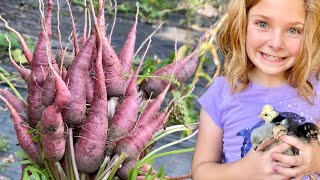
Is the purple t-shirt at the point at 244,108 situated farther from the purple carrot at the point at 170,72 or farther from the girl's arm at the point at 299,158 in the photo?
the purple carrot at the point at 170,72

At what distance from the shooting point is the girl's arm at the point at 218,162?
144 cm

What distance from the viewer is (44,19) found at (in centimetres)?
187

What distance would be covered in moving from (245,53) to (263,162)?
30 cm

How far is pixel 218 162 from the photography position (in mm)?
1676

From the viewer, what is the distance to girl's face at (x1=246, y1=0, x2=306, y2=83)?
1.50 m

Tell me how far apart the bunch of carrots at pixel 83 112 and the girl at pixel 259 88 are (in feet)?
0.86

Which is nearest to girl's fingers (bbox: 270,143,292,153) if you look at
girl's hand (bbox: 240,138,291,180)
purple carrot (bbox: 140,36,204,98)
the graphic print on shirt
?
girl's hand (bbox: 240,138,291,180)

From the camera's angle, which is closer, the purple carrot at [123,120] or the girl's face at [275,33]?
the girl's face at [275,33]

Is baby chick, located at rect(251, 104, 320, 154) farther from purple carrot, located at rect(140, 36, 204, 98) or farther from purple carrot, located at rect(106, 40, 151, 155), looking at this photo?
purple carrot, located at rect(140, 36, 204, 98)

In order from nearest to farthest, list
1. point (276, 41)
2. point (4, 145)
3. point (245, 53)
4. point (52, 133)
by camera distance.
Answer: point (276, 41) → point (245, 53) → point (52, 133) → point (4, 145)

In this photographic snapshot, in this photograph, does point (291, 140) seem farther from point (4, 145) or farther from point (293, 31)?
point (4, 145)

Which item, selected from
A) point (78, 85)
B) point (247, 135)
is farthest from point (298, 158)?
point (78, 85)

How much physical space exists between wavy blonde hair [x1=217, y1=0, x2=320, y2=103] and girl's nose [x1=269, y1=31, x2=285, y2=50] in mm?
66

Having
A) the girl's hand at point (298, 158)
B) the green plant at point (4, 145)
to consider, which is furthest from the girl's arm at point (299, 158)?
the green plant at point (4, 145)
